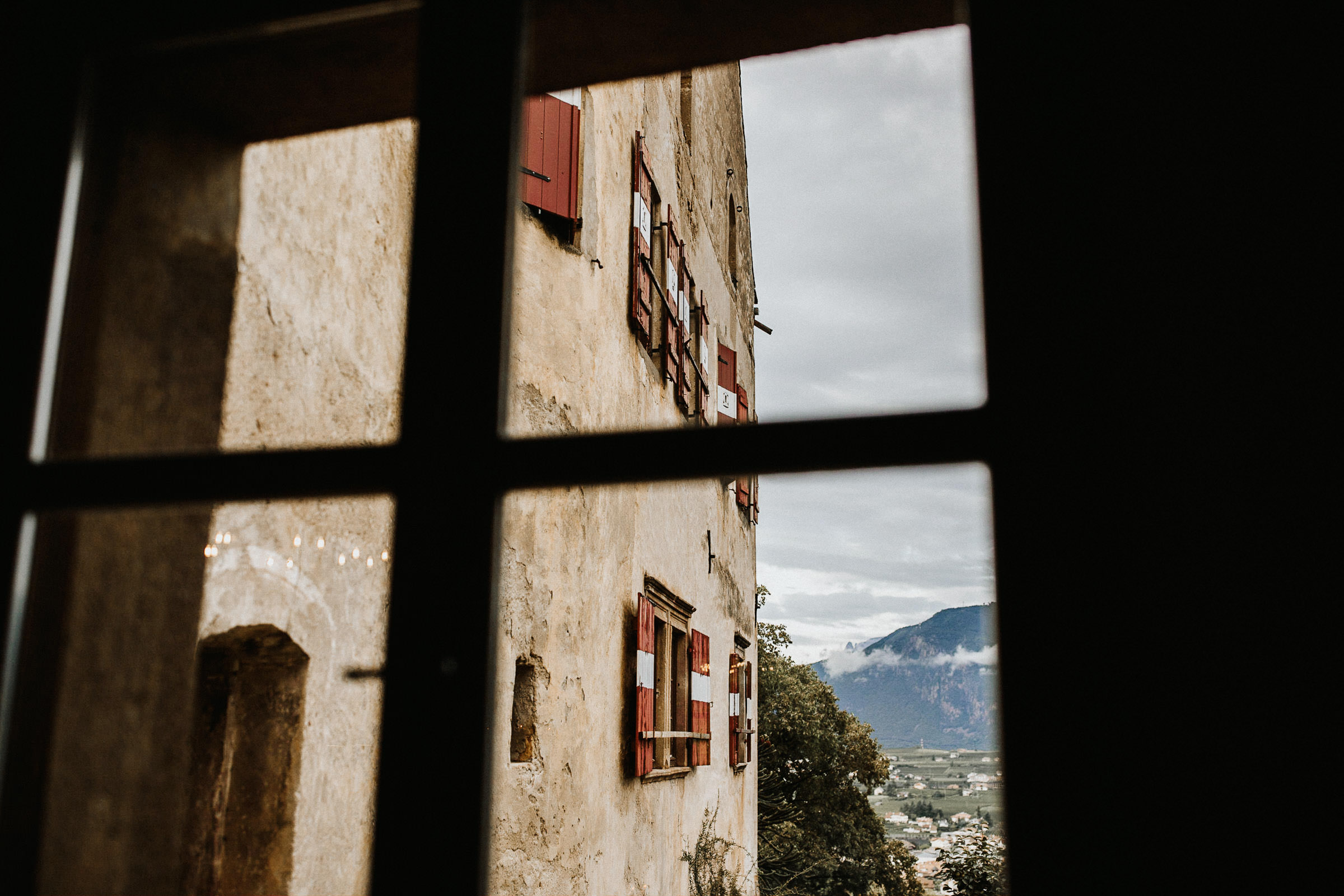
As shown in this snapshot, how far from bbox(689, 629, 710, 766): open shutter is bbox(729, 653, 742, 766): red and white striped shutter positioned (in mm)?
1529

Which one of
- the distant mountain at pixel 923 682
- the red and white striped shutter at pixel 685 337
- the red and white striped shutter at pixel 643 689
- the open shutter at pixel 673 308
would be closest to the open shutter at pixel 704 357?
the red and white striped shutter at pixel 685 337

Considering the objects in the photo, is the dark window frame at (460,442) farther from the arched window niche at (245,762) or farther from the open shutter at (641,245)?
the open shutter at (641,245)

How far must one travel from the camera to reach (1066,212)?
0.67 metres

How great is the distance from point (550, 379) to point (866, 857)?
1832cm

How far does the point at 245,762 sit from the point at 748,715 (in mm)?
9703

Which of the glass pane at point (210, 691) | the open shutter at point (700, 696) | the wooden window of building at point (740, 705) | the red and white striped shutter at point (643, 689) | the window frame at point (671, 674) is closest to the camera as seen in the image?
the glass pane at point (210, 691)

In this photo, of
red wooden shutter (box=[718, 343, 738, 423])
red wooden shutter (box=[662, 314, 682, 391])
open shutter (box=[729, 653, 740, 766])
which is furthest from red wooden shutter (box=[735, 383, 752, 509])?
red wooden shutter (box=[662, 314, 682, 391])

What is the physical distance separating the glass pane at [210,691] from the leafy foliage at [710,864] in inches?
213

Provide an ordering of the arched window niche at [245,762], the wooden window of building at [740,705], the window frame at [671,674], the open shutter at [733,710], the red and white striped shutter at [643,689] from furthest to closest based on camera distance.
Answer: the wooden window of building at [740,705] → the open shutter at [733,710] → the window frame at [671,674] → the red and white striped shutter at [643,689] → the arched window niche at [245,762]

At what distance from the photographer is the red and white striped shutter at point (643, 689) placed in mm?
6738

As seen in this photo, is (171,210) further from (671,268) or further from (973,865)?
(973,865)

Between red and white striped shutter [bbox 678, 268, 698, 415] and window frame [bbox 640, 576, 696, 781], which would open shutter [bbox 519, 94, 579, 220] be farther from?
window frame [bbox 640, 576, 696, 781]

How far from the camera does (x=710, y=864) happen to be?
8914 mm

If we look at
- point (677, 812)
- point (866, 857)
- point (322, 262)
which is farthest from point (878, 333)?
point (322, 262)
